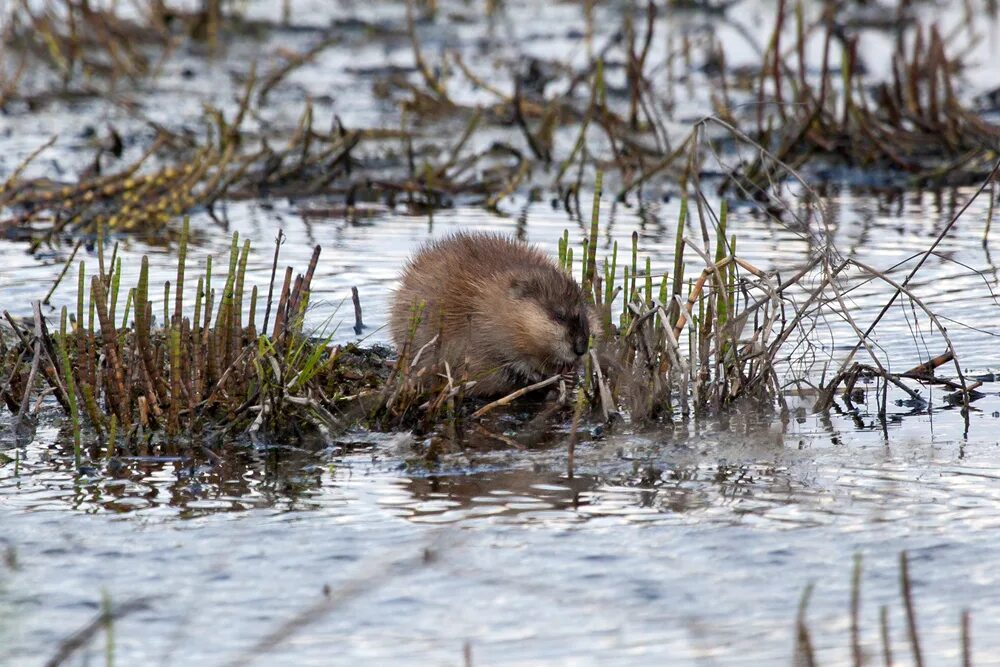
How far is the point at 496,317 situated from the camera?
650 centimetres

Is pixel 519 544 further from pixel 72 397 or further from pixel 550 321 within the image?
pixel 550 321

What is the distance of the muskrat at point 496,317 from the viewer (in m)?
6.35

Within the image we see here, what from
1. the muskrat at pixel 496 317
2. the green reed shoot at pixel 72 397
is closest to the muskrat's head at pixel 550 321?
the muskrat at pixel 496 317

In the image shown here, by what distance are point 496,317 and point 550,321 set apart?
263 mm

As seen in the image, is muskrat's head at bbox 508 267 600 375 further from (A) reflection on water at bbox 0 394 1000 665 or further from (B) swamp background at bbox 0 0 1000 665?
(A) reflection on water at bbox 0 394 1000 665

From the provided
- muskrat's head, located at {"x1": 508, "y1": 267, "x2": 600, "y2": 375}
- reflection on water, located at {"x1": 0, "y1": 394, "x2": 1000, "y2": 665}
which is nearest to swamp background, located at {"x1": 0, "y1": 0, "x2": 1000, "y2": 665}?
reflection on water, located at {"x1": 0, "y1": 394, "x2": 1000, "y2": 665}

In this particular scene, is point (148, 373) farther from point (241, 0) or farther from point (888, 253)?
point (241, 0)

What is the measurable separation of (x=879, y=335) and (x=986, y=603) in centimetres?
309

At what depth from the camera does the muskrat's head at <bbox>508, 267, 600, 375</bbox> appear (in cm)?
634

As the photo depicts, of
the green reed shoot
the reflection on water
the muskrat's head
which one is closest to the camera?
the reflection on water

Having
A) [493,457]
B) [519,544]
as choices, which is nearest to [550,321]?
[493,457]

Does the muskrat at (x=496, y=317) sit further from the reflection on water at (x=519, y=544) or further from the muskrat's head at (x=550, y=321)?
the reflection on water at (x=519, y=544)

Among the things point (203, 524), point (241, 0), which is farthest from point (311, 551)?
point (241, 0)

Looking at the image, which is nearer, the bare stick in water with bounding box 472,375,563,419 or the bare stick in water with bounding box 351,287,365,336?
the bare stick in water with bounding box 472,375,563,419
